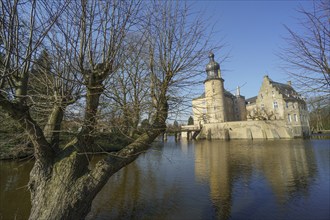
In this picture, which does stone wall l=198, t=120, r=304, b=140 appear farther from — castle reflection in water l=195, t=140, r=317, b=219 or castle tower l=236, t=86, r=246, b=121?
castle reflection in water l=195, t=140, r=317, b=219

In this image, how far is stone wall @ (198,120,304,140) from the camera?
121 ft

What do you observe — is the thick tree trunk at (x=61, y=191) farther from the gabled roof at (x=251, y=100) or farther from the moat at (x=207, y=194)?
the gabled roof at (x=251, y=100)

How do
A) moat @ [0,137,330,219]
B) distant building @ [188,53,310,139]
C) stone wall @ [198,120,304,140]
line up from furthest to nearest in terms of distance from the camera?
distant building @ [188,53,310,139] → stone wall @ [198,120,304,140] → moat @ [0,137,330,219]

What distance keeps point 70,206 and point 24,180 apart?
30.2 feet

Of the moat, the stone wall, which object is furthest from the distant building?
the moat

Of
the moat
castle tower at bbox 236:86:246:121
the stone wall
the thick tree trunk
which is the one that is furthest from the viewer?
castle tower at bbox 236:86:246:121

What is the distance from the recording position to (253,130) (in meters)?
39.0

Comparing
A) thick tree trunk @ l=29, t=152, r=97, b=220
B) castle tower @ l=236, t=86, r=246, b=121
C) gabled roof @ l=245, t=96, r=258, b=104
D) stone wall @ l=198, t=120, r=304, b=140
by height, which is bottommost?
thick tree trunk @ l=29, t=152, r=97, b=220

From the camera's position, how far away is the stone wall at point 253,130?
3684 cm

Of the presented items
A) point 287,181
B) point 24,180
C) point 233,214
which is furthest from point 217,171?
point 24,180

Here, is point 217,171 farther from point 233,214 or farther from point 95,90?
point 95,90

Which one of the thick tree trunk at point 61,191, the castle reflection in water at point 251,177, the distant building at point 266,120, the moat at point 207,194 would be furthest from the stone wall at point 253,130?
the thick tree trunk at point 61,191

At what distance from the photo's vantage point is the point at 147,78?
14.3ft

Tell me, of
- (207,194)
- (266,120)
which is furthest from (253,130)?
(207,194)
